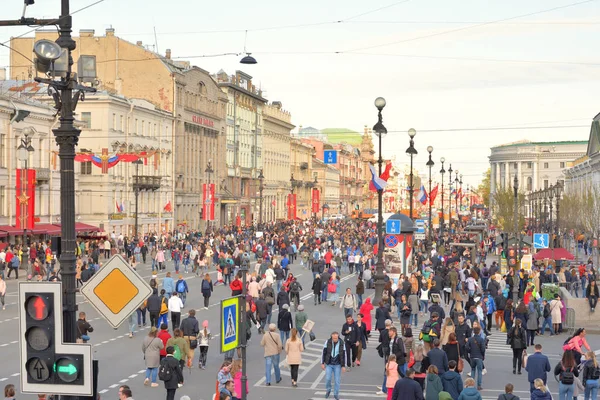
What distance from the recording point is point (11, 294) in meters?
39.7

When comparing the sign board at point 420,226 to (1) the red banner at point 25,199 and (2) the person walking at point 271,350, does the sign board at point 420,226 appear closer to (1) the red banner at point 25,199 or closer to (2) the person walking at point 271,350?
(1) the red banner at point 25,199

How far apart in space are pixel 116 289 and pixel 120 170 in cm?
6715

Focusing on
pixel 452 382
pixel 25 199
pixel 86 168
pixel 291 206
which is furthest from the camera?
pixel 291 206

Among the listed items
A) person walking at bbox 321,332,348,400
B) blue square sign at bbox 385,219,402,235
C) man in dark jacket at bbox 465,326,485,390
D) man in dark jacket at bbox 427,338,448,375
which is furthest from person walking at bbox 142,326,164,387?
blue square sign at bbox 385,219,402,235

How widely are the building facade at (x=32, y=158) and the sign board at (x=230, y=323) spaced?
41038 millimetres

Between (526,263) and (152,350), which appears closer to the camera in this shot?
(152,350)

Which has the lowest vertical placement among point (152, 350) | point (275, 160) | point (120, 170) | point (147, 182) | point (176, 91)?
point (152, 350)

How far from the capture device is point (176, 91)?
9200cm

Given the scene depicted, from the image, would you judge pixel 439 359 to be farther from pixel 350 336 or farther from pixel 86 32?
pixel 86 32

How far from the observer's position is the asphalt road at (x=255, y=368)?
2033 centimetres

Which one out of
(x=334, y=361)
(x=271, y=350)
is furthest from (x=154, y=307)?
(x=334, y=361)

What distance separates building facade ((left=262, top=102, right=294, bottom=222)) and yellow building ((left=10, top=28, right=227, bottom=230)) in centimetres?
2366

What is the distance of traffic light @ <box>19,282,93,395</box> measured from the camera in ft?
29.0

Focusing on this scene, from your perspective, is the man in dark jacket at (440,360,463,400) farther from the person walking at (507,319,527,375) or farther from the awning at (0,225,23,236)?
the awning at (0,225,23,236)
